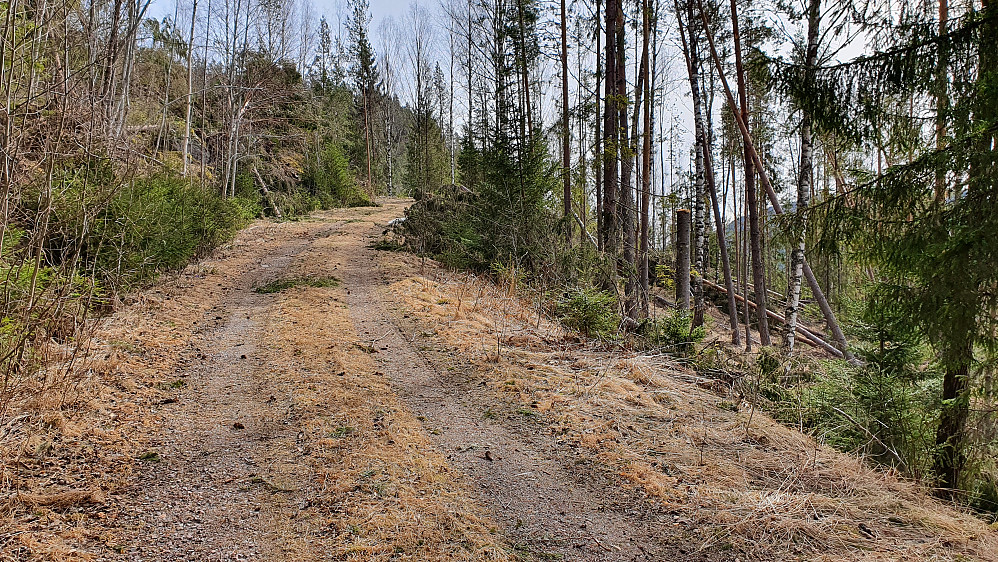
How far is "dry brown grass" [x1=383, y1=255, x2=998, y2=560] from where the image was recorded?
2758 millimetres

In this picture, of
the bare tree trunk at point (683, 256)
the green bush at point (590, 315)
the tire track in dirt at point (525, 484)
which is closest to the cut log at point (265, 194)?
the bare tree trunk at point (683, 256)

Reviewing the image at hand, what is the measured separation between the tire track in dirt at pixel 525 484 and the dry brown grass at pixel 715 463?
0.86 feet

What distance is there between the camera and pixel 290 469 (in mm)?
3369

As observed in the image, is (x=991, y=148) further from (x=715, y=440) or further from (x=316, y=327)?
(x=316, y=327)

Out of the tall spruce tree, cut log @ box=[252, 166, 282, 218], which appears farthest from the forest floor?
cut log @ box=[252, 166, 282, 218]

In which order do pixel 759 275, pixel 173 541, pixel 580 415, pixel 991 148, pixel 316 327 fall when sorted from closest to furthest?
pixel 173 541 → pixel 991 148 → pixel 580 415 → pixel 316 327 → pixel 759 275

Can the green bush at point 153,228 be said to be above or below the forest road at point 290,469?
above

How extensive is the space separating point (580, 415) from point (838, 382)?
333 cm

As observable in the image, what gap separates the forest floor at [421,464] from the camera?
2.71 m

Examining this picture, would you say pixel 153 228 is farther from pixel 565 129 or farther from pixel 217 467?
pixel 565 129

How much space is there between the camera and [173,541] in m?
2.64

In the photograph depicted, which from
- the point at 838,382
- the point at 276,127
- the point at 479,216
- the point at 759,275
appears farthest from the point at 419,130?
the point at 838,382

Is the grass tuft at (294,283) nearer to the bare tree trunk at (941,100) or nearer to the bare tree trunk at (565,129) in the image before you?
the bare tree trunk at (565,129)

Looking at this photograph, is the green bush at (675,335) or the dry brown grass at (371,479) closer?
the dry brown grass at (371,479)
